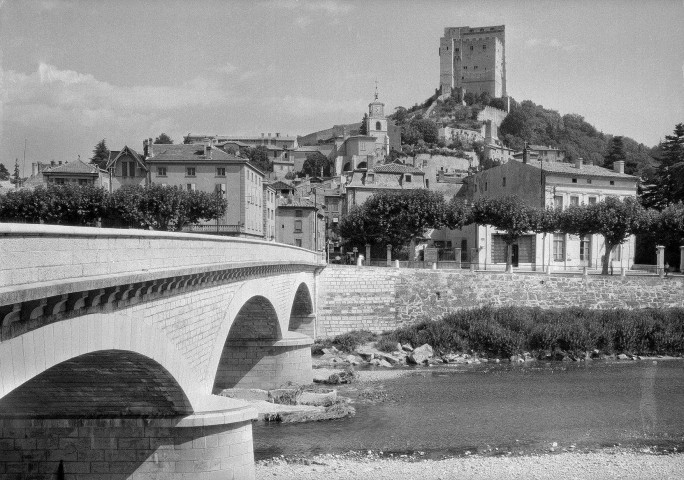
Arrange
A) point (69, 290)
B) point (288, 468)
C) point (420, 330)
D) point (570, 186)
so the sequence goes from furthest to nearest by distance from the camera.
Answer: point (570, 186) → point (420, 330) → point (288, 468) → point (69, 290)

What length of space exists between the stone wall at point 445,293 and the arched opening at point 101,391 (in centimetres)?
2832

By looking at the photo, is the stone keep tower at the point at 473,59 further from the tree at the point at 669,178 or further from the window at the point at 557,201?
the window at the point at 557,201

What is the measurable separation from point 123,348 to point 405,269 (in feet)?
116

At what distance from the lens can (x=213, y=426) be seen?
50.8 ft

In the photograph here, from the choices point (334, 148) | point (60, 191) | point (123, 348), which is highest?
point (334, 148)

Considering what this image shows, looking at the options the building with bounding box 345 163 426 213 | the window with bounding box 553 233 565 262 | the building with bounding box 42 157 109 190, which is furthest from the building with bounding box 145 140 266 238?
the window with bounding box 553 233 565 262

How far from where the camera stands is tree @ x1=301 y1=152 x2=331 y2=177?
424ft

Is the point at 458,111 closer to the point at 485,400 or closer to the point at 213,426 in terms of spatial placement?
the point at 485,400

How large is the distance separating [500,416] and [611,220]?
90.2ft

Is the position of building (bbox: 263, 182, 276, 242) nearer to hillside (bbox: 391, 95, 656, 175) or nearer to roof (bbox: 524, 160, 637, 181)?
roof (bbox: 524, 160, 637, 181)

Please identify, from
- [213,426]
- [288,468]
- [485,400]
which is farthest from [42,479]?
[485,400]

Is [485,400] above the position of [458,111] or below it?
below

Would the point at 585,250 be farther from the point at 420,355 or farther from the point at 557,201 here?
the point at 420,355

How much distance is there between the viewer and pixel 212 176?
60.2m
